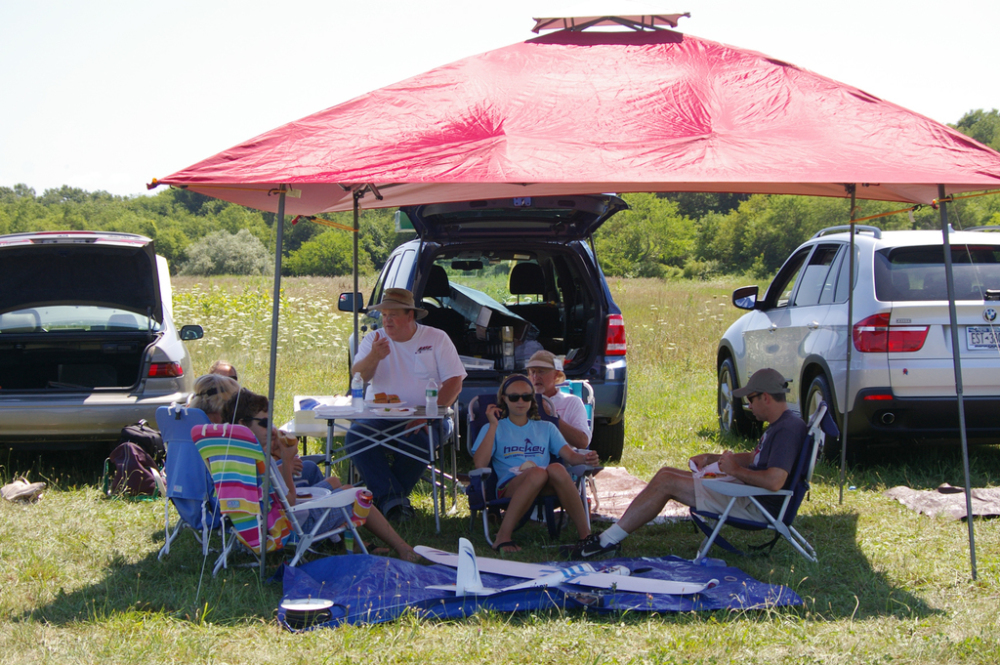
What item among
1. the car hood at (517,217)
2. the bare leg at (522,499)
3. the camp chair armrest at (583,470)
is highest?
the car hood at (517,217)

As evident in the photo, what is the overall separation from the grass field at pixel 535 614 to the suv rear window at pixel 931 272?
128 cm

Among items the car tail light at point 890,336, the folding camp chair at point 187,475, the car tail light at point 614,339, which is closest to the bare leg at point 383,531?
the folding camp chair at point 187,475

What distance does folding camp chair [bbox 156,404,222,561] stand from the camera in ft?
13.4

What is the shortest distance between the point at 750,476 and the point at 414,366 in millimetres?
2156

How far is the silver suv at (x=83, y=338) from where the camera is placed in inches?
218

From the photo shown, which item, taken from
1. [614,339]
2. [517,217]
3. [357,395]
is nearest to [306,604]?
[357,395]

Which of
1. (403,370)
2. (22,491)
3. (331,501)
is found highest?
(403,370)

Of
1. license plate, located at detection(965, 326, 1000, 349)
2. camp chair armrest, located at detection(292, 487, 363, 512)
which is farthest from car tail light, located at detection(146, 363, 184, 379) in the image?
license plate, located at detection(965, 326, 1000, 349)

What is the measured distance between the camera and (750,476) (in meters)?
4.12

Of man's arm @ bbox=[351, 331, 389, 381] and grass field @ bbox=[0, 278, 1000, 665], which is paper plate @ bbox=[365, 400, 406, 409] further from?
grass field @ bbox=[0, 278, 1000, 665]

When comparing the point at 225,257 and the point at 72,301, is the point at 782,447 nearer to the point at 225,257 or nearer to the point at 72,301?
the point at 72,301

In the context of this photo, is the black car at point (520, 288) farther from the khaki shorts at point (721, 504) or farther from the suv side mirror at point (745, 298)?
the khaki shorts at point (721, 504)

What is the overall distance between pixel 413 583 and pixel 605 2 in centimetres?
359

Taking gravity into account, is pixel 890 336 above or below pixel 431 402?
above
